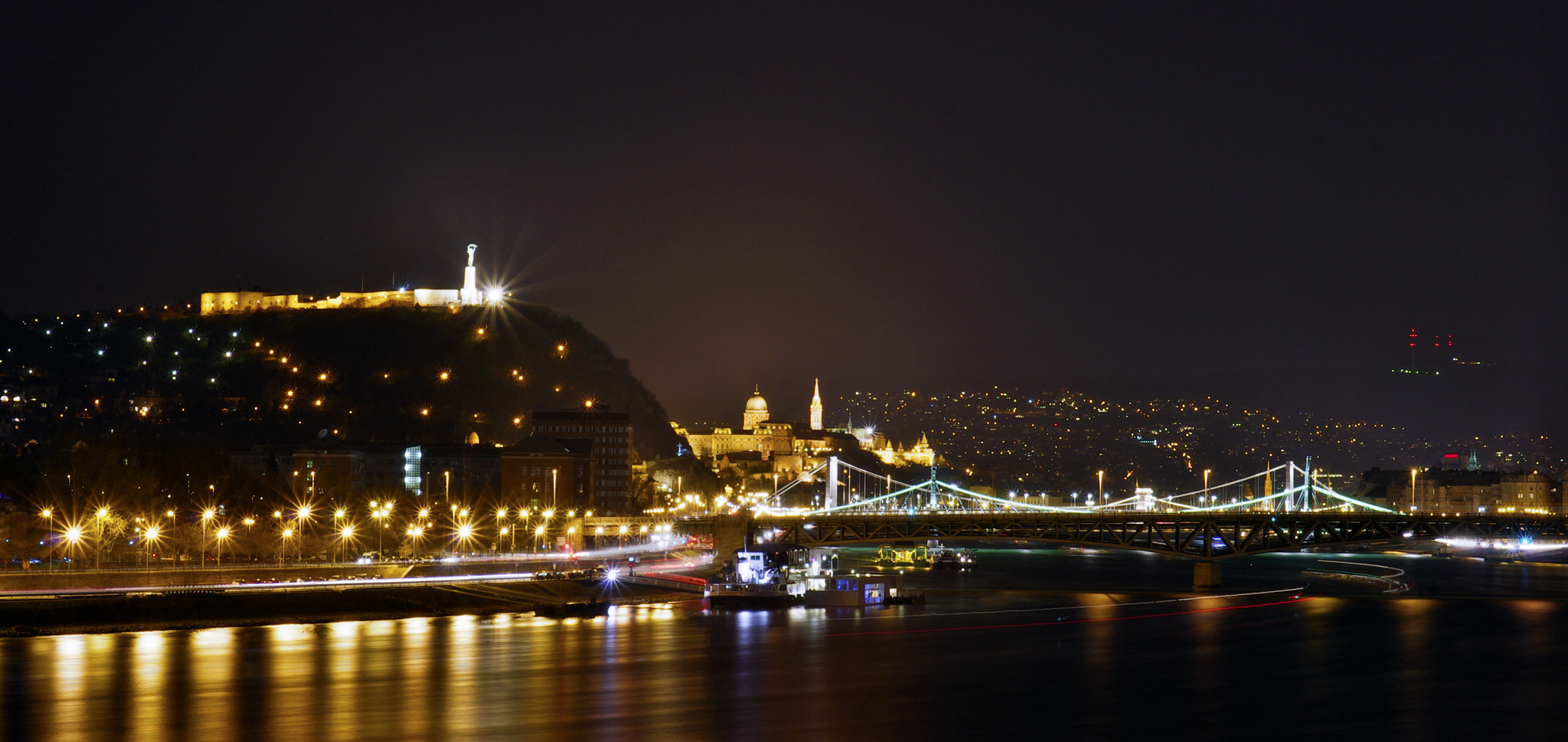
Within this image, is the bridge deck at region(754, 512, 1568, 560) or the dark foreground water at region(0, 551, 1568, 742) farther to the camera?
the bridge deck at region(754, 512, 1568, 560)

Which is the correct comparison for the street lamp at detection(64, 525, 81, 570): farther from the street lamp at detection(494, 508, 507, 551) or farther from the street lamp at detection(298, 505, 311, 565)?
the street lamp at detection(494, 508, 507, 551)

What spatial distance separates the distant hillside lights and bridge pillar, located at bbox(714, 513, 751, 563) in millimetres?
56645

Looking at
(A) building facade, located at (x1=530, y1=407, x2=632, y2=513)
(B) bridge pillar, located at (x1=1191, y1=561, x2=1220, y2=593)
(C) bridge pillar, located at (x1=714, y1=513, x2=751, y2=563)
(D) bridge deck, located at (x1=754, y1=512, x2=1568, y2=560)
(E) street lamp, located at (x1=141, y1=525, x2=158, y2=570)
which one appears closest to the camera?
(E) street lamp, located at (x1=141, y1=525, x2=158, y2=570)

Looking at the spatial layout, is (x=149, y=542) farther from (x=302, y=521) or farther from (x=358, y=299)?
(x=358, y=299)

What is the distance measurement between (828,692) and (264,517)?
3551 cm

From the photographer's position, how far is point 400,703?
29750 mm

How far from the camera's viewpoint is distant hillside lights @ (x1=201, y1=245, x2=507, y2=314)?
374ft

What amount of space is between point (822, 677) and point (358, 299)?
291 ft

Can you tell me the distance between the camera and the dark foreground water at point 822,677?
28.3 meters

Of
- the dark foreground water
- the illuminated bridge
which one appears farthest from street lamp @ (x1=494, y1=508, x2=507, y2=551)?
the dark foreground water

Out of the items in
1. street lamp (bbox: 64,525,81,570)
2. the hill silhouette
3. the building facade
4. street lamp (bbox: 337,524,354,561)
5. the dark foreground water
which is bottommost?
the dark foreground water

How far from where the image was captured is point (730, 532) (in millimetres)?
60938

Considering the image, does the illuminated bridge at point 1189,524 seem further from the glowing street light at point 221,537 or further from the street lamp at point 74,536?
the street lamp at point 74,536

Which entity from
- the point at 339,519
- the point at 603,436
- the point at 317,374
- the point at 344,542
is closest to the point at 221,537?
the point at 344,542
